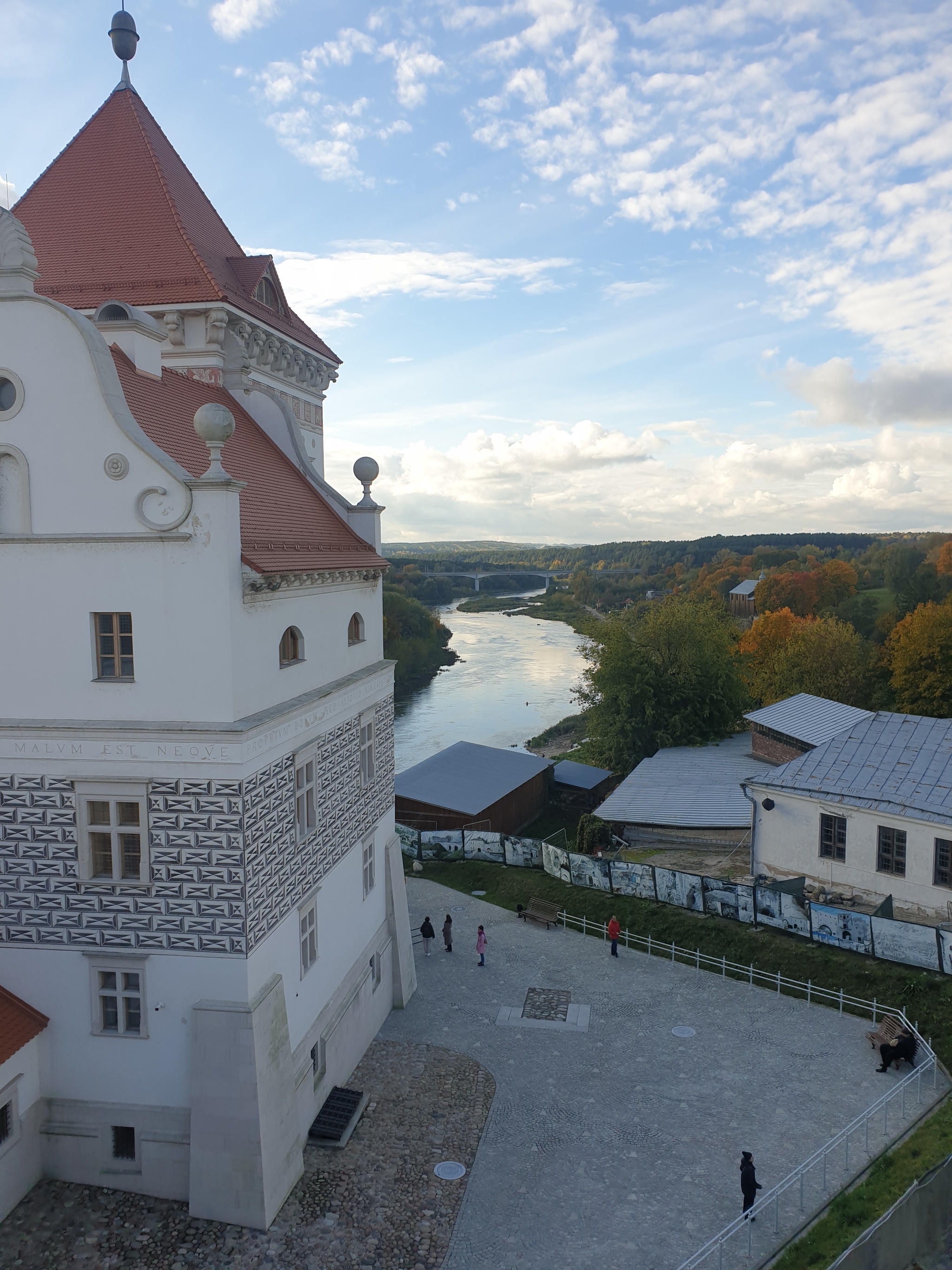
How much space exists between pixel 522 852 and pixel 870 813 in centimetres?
1265

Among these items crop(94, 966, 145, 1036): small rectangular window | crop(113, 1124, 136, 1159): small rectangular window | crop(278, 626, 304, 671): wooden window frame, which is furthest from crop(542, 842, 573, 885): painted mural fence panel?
crop(94, 966, 145, 1036): small rectangular window

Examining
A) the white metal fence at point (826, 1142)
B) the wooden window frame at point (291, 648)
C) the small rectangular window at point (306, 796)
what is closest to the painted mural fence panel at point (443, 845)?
the white metal fence at point (826, 1142)

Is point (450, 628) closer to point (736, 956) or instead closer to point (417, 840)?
point (417, 840)

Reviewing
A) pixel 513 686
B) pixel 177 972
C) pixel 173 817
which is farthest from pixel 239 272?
pixel 513 686

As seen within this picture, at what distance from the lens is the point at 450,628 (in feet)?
478

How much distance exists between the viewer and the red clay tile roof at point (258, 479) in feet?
49.5

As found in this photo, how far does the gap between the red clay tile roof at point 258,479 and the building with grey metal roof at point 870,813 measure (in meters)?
14.7

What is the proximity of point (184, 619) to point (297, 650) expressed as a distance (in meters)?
3.26

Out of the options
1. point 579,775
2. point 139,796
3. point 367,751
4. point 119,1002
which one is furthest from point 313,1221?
point 579,775

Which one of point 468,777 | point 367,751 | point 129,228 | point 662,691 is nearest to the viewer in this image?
point 367,751

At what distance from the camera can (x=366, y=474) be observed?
68.9ft

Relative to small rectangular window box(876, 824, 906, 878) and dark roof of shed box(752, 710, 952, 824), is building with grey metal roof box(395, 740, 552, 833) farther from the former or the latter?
small rectangular window box(876, 824, 906, 878)

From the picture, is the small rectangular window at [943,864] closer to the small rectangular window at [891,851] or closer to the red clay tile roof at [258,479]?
the small rectangular window at [891,851]

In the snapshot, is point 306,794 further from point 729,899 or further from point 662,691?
point 662,691
